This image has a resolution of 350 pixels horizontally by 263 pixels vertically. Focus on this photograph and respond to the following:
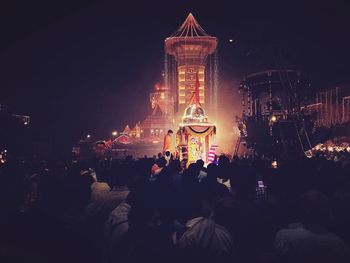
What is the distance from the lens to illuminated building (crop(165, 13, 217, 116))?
4469cm

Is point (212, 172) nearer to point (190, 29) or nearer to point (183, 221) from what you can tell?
point (183, 221)

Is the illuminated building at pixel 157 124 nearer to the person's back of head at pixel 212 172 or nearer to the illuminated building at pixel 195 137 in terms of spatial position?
the illuminated building at pixel 195 137

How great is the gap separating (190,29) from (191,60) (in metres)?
4.67

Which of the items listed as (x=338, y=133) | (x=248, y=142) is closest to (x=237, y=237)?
(x=248, y=142)

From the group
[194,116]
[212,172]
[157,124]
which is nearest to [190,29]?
[157,124]

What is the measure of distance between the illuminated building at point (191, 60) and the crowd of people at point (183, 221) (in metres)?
38.8

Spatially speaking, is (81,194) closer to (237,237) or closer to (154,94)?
(237,237)

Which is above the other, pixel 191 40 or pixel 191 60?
pixel 191 40

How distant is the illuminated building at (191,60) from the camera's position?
1759 inches

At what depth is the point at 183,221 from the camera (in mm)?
4602

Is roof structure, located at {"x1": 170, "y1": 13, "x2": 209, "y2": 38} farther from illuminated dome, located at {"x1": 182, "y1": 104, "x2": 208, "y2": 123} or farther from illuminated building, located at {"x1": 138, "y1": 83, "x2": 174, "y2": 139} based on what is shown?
illuminated dome, located at {"x1": 182, "y1": 104, "x2": 208, "y2": 123}

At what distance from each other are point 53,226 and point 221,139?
40540 millimetres

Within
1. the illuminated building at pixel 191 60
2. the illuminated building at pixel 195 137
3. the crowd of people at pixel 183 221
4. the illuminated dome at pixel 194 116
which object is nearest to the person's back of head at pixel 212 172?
the crowd of people at pixel 183 221

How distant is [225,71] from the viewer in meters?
45.8
